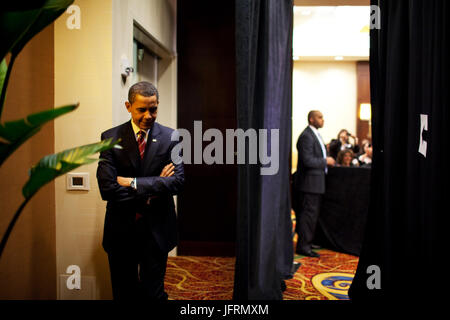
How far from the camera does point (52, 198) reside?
2.43m

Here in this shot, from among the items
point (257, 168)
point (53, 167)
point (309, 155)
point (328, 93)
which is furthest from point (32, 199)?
point (328, 93)

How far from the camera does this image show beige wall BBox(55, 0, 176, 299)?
2.39 metres

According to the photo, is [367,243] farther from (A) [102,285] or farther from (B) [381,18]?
(A) [102,285]

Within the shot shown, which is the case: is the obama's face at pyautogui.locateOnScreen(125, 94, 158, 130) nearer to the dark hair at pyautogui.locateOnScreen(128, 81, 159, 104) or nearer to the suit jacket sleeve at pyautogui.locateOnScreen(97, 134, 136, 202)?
the dark hair at pyautogui.locateOnScreen(128, 81, 159, 104)

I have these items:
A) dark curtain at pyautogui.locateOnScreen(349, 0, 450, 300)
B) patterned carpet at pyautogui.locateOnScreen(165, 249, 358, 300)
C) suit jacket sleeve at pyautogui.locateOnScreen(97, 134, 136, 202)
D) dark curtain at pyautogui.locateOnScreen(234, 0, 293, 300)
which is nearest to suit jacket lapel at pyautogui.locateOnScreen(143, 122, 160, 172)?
suit jacket sleeve at pyautogui.locateOnScreen(97, 134, 136, 202)

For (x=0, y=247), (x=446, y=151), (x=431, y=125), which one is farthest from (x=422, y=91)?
(x=0, y=247)

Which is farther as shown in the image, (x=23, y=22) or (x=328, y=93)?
(x=328, y=93)

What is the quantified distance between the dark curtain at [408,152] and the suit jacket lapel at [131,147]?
1.60 metres

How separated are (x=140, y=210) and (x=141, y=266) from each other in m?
0.29

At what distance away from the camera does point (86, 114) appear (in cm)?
242

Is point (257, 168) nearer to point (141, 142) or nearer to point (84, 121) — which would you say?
point (141, 142)

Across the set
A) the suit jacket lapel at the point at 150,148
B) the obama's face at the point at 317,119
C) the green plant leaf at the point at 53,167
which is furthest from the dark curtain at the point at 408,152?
the green plant leaf at the point at 53,167

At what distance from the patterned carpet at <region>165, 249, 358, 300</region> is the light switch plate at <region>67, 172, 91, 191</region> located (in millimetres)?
1078

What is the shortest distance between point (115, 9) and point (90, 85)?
0.53 meters
